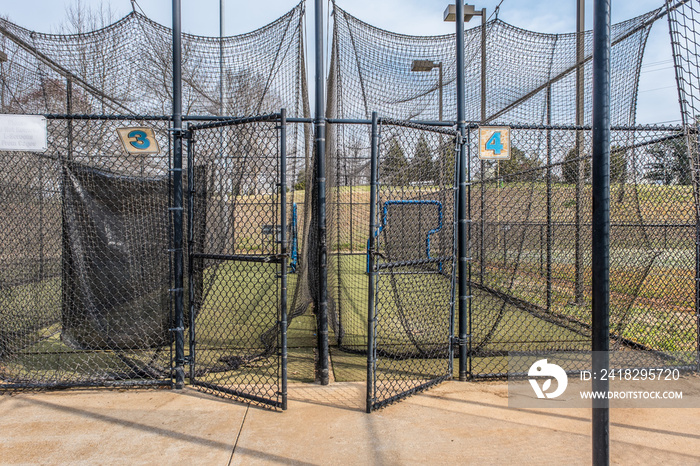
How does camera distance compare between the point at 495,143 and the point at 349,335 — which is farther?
the point at 349,335

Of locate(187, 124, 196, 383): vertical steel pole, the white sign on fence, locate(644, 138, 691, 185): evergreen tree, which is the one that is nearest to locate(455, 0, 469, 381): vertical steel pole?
locate(644, 138, 691, 185): evergreen tree

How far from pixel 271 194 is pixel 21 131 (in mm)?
2242

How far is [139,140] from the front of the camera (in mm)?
3771

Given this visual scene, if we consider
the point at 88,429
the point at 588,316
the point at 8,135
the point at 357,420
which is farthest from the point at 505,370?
Answer: the point at 8,135

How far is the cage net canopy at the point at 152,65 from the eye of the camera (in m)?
4.63

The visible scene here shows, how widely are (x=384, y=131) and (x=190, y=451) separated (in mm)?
2730

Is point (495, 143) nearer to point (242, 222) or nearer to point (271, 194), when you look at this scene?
point (271, 194)

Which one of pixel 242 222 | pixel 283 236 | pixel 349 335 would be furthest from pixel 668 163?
pixel 242 222

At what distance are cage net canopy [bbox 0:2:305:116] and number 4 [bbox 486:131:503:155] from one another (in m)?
2.21

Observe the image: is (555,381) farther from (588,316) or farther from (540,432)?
(588,316)

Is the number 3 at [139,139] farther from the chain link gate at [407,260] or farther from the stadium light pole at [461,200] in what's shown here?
the stadium light pole at [461,200]

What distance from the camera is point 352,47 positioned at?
4.99m

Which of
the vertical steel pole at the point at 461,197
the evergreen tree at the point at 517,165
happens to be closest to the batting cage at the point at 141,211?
the vertical steel pole at the point at 461,197

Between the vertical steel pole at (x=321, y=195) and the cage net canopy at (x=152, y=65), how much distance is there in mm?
852
